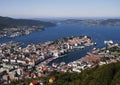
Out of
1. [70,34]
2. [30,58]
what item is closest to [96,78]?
[30,58]

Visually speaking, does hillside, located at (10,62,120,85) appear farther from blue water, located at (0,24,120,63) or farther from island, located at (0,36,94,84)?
blue water, located at (0,24,120,63)

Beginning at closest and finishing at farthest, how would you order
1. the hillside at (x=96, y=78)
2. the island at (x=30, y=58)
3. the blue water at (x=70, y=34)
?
the hillside at (x=96, y=78)
the island at (x=30, y=58)
the blue water at (x=70, y=34)

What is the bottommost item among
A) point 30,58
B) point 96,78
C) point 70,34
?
point 70,34

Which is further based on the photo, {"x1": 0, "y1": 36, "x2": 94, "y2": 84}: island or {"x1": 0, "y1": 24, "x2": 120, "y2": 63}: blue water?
{"x1": 0, "y1": 24, "x2": 120, "y2": 63}: blue water

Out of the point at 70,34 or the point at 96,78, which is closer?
the point at 96,78

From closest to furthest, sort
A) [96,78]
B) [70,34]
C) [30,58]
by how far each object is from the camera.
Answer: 1. [96,78]
2. [30,58]
3. [70,34]

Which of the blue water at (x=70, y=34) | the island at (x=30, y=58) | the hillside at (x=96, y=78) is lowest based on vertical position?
the blue water at (x=70, y=34)

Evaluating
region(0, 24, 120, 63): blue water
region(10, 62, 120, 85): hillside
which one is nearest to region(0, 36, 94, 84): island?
region(0, 24, 120, 63): blue water

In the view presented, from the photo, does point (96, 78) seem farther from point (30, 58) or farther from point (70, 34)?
point (70, 34)

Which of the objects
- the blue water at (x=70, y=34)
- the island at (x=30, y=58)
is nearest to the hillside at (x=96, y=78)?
the island at (x=30, y=58)

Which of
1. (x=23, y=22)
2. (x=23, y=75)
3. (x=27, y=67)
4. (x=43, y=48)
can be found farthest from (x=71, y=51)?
(x=23, y=22)

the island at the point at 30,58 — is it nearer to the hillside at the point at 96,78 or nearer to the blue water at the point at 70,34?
the blue water at the point at 70,34

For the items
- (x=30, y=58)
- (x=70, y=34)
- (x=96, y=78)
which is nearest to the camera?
(x=96, y=78)

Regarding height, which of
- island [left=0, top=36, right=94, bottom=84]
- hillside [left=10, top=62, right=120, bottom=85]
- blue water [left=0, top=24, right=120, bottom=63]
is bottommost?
blue water [left=0, top=24, right=120, bottom=63]
